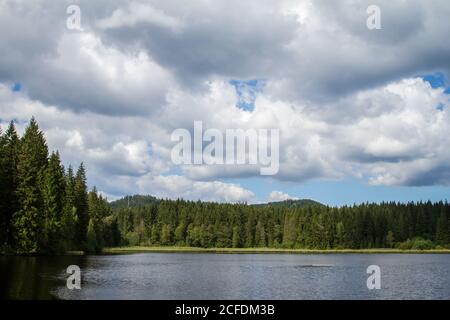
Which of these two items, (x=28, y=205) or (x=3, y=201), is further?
(x=28, y=205)

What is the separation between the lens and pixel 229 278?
62.1 meters

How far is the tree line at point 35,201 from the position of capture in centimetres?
7888

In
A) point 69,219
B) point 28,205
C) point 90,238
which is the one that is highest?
point 28,205

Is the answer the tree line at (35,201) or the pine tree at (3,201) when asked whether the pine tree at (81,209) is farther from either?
the pine tree at (3,201)

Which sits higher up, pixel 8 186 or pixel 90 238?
pixel 8 186

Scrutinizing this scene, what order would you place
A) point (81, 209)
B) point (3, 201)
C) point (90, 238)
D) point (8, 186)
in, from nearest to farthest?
1. point (3, 201)
2. point (8, 186)
3. point (90, 238)
4. point (81, 209)

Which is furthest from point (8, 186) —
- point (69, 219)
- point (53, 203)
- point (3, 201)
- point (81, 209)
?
point (81, 209)

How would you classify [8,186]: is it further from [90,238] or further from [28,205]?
[90,238]

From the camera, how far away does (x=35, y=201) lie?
8150 centimetres

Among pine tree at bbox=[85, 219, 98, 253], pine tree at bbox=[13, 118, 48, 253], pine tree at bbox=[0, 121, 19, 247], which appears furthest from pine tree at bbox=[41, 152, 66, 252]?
pine tree at bbox=[85, 219, 98, 253]

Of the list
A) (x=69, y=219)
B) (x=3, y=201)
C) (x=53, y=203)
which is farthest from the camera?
(x=69, y=219)

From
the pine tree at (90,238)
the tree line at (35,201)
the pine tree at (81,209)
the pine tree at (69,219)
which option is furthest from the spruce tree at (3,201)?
the pine tree at (90,238)

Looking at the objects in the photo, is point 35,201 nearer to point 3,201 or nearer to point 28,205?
point 28,205
